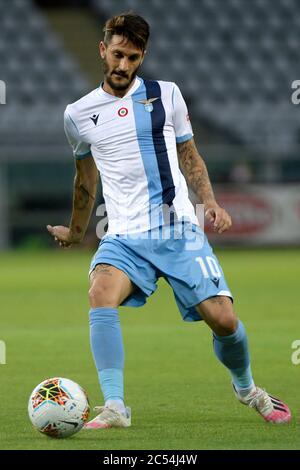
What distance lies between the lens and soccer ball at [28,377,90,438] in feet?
17.0

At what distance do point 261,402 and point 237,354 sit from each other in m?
0.28

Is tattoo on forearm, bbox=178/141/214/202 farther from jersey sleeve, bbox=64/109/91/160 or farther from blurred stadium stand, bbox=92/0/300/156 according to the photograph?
blurred stadium stand, bbox=92/0/300/156

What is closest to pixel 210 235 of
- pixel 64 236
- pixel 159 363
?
pixel 159 363

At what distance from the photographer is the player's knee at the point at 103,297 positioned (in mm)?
5496

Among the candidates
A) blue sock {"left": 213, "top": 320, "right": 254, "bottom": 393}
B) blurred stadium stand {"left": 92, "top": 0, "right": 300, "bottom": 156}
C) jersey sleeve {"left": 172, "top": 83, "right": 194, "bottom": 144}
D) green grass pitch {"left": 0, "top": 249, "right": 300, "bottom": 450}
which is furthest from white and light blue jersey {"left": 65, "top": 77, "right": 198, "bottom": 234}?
blurred stadium stand {"left": 92, "top": 0, "right": 300, "bottom": 156}

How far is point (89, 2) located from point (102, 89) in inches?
871

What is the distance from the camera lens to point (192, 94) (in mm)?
25266

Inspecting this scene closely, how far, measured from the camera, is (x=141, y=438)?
5.14 metres

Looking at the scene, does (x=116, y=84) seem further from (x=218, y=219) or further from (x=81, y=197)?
(x=218, y=219)

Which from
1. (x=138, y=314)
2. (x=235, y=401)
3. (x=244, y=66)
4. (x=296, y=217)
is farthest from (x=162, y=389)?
(x=244, y=66)

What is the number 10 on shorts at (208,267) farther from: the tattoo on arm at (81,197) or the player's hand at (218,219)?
the tattoo on arm at (81,197)

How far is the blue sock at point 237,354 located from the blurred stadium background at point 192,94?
49.7ft

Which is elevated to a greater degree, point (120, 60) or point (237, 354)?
point (120, 60)

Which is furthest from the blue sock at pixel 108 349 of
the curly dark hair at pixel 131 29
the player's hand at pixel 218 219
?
the curly dark hair at pixel 131 29
